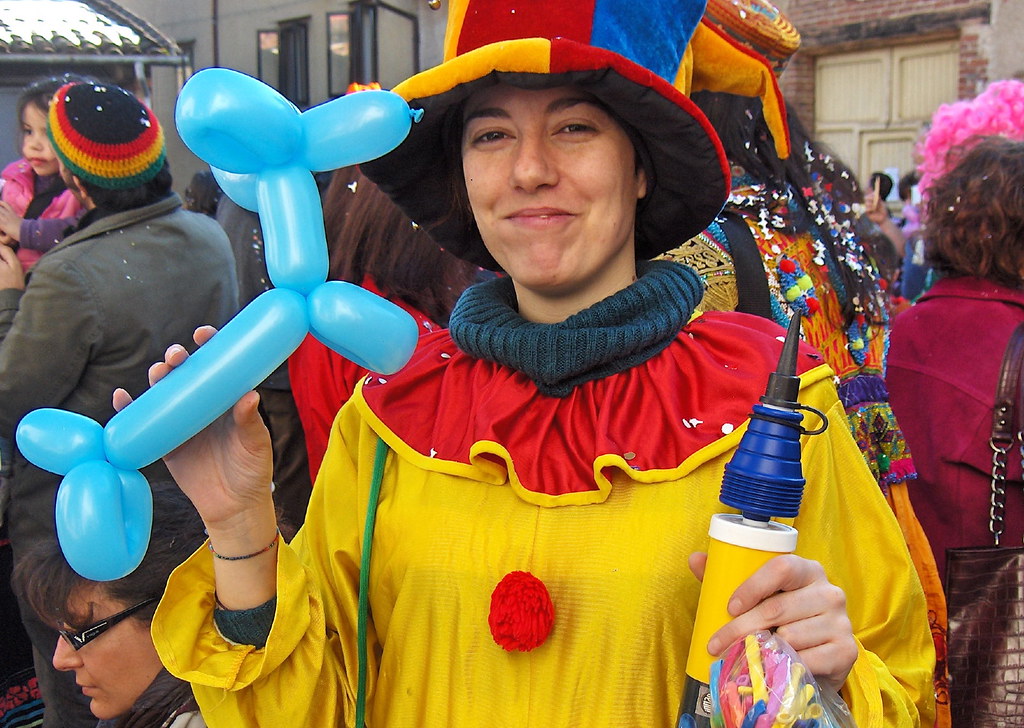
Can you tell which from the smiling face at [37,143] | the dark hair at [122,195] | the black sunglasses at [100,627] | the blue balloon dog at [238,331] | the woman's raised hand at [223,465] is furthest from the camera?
the smiling face at [37,143]

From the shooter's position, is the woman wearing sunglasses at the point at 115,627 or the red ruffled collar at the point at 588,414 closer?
the red ruffled collar at the point at 588,414

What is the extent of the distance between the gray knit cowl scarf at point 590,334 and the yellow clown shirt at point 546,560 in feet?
0.08

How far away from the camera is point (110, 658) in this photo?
1.98 metres

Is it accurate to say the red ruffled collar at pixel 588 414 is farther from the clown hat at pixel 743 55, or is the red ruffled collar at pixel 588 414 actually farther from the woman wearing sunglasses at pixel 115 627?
the woman wearing sunglasses at pixel 115 627

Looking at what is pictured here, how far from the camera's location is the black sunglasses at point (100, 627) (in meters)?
1.97

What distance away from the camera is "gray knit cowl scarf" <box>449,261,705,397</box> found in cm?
132

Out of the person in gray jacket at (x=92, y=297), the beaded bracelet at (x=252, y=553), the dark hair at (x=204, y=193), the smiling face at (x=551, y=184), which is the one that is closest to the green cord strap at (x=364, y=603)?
the beaded bracelet at (x=252, y=553)

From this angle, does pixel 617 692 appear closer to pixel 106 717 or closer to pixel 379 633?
pixel 379 633

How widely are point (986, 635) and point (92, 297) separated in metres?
2.42

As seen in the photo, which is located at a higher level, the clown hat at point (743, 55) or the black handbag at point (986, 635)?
the clown hat at point (743, 55)

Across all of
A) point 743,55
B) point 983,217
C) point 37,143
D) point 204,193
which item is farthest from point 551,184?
point 204,193

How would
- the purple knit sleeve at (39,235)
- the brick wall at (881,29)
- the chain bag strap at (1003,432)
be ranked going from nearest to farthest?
1. the chain bag strap at (1003,432)
2. the purple knit sleeve at (39,235)
3. the brick wall at (881,29)

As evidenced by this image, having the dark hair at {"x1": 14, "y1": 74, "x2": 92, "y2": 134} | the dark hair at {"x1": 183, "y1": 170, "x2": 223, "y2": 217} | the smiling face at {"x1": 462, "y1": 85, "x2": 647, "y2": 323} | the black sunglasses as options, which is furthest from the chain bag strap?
the dark hair at {"x1": 183, "y1": 170, "x2": 223, "y2": 217}

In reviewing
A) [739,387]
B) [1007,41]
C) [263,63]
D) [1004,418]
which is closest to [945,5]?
[1007,41]
